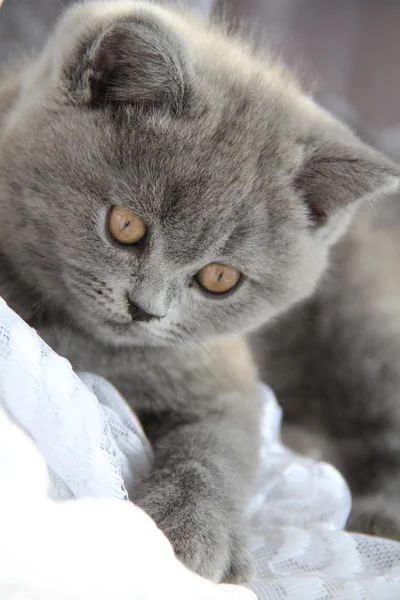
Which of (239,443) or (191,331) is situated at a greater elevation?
(191,331)

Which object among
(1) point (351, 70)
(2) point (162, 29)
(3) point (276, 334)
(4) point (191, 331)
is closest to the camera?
(2) point (162, 29)

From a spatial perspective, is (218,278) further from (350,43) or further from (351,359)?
(350,43)

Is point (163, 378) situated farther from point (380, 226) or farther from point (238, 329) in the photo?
point (380, 226)

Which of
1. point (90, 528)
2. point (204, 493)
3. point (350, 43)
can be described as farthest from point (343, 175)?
point (350, 43)

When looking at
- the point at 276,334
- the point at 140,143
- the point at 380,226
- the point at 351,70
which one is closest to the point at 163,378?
the point at 140,143

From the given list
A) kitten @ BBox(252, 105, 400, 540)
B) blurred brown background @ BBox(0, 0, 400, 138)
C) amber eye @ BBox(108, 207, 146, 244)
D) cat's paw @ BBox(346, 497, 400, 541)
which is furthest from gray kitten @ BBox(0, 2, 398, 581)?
blurred brown background @ BBox(0, 0, 400, 138)

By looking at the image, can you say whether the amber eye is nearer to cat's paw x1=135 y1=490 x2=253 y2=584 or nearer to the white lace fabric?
the white lace fabric
